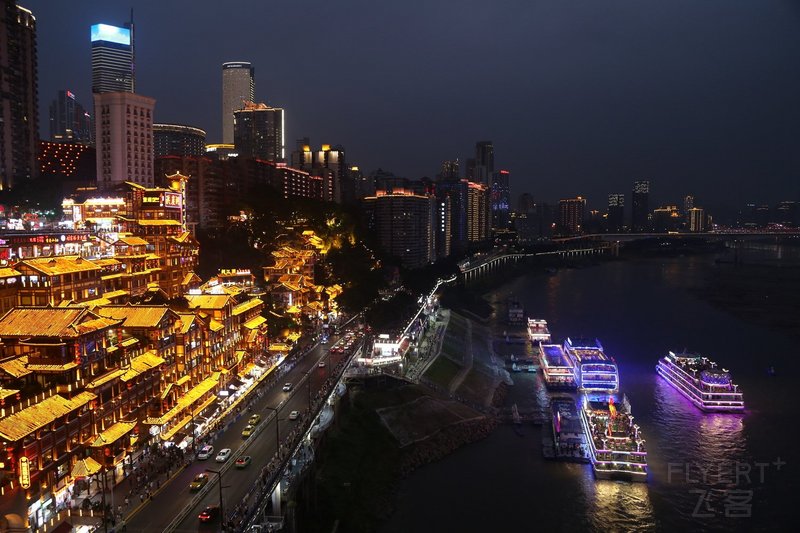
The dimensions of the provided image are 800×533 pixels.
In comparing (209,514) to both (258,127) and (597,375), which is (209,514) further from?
(258,127)

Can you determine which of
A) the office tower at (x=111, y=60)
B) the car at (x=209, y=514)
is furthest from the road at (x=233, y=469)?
the office tower at (x=111, y=60)

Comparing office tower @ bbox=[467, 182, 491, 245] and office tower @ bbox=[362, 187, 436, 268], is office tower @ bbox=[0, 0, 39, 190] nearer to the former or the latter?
office tower @ bbox=[362, 187, 436, 268]

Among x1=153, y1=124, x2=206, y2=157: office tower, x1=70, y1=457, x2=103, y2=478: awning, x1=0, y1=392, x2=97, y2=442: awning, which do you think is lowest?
x1=70, y1=457, x2=103, y2=478: awning


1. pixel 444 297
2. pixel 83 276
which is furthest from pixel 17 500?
pixel 444 297

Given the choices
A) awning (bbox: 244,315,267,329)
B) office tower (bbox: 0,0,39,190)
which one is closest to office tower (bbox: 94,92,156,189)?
office tower (bbox: 0,0,39,190)

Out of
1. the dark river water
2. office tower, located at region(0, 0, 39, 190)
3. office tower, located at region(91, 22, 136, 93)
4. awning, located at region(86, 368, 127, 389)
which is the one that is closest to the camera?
awning, located at region(86, 368, 127, 389)

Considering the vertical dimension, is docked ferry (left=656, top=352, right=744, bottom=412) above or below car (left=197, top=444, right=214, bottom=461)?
below

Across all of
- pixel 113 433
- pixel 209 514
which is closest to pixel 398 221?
pixel 113 433
